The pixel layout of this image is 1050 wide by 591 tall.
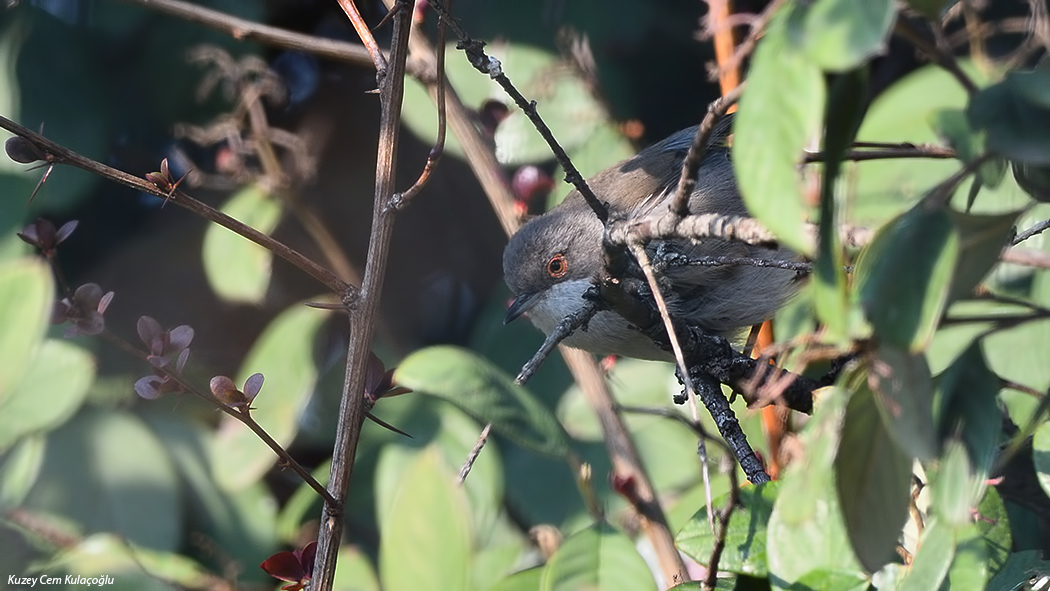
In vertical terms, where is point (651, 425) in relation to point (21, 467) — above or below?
above

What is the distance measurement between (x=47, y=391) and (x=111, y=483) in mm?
429

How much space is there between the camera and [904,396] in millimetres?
851

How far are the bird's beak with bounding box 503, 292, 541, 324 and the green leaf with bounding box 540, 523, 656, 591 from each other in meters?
0.97

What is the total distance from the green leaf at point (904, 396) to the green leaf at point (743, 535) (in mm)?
493

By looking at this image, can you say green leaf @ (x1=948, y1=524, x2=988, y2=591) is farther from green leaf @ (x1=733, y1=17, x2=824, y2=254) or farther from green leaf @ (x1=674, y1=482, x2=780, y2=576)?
green leaf @ (x1=733, y1=17, x2=824, y2=254)

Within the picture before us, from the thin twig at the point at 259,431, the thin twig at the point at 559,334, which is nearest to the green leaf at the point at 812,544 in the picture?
the thin twig at the point at 559,334

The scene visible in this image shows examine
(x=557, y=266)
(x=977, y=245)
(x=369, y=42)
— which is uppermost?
(x=557, y=266)

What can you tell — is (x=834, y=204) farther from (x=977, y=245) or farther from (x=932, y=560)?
(x=932, y=560)

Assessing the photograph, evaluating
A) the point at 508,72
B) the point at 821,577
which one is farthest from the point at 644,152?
the point at 821,577

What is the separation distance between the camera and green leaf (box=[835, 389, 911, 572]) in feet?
3.06

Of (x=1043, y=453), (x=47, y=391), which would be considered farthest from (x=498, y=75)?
(x=47, y=391)

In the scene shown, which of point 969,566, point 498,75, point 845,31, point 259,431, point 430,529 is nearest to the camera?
point 845,31

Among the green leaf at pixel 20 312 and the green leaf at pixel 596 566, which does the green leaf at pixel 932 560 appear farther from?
the green leaf at pixel 20 312

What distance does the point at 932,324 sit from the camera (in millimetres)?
786
